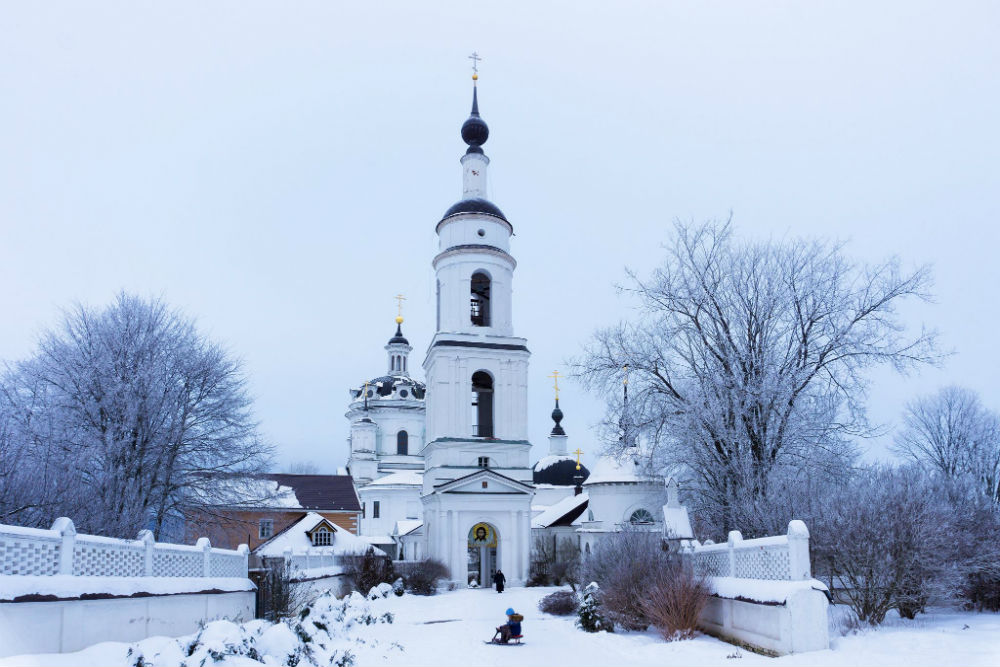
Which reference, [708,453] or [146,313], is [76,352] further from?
[708,453]

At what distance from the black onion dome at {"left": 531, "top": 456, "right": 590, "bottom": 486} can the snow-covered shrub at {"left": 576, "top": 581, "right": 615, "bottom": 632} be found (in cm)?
3810

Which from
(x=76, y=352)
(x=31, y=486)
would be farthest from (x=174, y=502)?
(x=31, y=486)

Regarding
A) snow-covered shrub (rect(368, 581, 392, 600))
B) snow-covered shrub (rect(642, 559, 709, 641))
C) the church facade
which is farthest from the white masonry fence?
the church facade

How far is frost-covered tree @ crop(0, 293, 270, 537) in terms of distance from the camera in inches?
685

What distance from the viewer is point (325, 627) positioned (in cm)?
1241

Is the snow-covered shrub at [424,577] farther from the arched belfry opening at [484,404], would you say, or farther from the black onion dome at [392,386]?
the black onion dome at [392,386]

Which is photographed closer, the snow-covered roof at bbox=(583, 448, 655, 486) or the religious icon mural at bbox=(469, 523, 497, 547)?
the religious icon mural at bbox=(469, 523, 497, 547)

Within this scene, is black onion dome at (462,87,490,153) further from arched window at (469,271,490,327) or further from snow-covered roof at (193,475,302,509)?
snow-covered roof at (193,475,302,509)

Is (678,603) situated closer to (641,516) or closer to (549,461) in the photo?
(641,516)

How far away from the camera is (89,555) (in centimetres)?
916

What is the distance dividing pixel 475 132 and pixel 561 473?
26.7 metres

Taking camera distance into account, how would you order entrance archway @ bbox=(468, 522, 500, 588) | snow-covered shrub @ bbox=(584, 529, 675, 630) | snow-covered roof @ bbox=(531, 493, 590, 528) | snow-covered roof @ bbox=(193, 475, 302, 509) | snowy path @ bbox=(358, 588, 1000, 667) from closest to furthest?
snowy path @ bbox=(358, 588, 1000, 667), snow-covered shrub @ bbox=(584, 529, 675, 630), snow-covered roof @ bbox=(193, 475, 302, 509), entrance archway @ bbox=(468, 522, 500, 588), snow-covered roof @ bbox=(531, 493, 590, 528)

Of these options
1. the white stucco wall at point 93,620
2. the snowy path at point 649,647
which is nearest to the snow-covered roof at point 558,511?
the snowy path at point 649,647

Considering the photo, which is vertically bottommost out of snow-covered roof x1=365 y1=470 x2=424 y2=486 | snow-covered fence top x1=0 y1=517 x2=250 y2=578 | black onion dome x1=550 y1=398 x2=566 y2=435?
snow-covered fence top x1=0 y1=517 x2=250 y2=578
